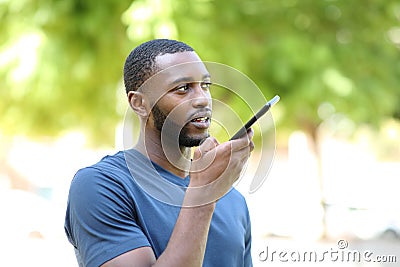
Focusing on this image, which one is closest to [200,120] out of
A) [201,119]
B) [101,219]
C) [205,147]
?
[201,119]

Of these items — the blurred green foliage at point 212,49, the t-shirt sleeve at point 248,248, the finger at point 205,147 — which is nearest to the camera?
the finger at point 205,147

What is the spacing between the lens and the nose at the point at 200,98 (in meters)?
2.46

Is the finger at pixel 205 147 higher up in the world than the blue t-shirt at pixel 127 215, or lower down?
higher up

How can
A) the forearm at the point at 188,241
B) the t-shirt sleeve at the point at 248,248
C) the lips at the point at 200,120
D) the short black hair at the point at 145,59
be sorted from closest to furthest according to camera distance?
the forearm at the point at 188,241, the lips at the point at 200,120, the short black hair at the point at 145,59, the t-shirt sleeve at the point at 248,248

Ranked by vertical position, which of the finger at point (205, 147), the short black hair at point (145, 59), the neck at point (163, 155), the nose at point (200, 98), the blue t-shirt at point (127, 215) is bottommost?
the blue t-shirt at point (127, 215)

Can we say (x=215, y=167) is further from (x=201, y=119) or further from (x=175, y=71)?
(x=175, y=71)

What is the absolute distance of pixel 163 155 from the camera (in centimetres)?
264

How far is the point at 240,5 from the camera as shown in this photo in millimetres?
8844

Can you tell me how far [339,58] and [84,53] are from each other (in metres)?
2.97

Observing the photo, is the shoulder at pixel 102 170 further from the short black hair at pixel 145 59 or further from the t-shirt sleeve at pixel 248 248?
the t-shirt sleeve at pixel 248 248

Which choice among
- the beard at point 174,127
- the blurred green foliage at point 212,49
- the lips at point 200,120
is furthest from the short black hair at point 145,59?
the blurred green foliage at point 212,49

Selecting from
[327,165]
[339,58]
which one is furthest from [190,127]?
[327,165]

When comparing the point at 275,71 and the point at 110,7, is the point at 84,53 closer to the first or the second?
the point at 110,7

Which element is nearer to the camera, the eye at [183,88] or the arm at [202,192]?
the arm at [202,192]
